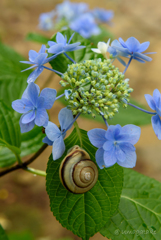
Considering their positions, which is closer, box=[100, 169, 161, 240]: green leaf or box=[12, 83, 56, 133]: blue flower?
box=[12, 83, 56, 133]: blue flower

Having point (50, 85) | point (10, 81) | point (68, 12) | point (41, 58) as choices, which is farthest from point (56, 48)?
point (50, 85)

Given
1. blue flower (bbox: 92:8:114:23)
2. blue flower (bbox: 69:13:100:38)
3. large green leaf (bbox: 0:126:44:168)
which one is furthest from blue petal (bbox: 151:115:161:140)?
blue flower (bbox: 92:8:114:23)

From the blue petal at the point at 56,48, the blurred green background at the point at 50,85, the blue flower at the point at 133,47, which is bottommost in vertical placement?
the blurred green background at the point at 50,85

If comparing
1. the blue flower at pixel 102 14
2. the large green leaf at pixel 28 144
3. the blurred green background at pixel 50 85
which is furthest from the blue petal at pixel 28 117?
the blue flower at pixel 102 14

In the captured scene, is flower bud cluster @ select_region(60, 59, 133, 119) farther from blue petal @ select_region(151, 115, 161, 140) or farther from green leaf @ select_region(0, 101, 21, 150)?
green leaf @ select_region(0, 101, 21, 150)

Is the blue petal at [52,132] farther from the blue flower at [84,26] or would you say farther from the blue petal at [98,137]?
the blue flower at [84,26]

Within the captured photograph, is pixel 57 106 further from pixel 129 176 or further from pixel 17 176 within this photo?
pixel 129 176
